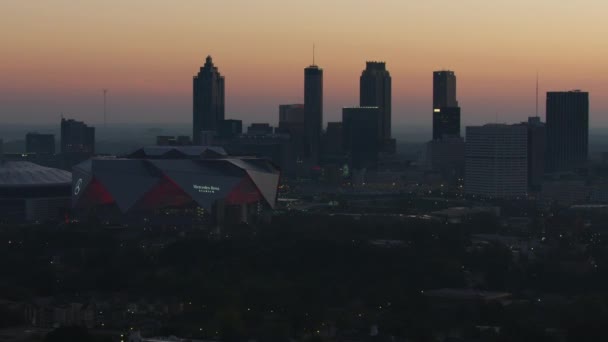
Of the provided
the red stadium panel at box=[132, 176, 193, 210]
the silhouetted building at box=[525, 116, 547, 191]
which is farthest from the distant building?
the red stadium panel at box=[132, 176, 193, 210]

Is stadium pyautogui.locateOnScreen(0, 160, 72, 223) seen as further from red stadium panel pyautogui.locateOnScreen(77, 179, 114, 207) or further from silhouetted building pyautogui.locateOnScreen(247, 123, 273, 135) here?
silhouetted building pyautogui.locateOnScreen(247, 123, 273, 135)

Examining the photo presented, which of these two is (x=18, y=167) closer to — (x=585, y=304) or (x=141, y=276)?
(x=141, y=276)

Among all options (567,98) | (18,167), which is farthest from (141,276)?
(567,98)

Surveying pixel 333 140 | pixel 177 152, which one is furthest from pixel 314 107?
pixel 177 152

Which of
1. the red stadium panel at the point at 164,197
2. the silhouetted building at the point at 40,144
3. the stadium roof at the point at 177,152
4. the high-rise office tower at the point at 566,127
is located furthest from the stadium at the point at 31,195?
the high-rise office tower at the point at 566,127

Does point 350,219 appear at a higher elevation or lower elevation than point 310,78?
lower

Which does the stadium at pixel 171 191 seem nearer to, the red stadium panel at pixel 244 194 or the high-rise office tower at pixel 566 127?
the red stadium panel at pixel 244 194
